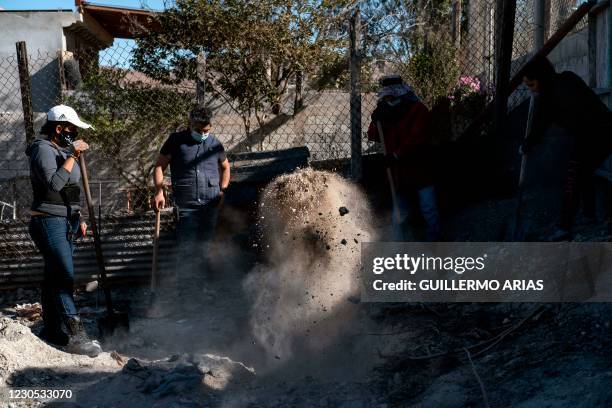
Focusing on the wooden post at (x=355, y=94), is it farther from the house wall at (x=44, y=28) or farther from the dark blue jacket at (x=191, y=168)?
the house wall at (x=44, y=28)

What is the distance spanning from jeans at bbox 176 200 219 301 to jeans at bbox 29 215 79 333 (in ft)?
3.99

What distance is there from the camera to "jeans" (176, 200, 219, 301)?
6746 mm

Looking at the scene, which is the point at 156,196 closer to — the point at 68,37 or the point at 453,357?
the point at 453,357

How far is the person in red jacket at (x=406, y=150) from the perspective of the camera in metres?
6.38

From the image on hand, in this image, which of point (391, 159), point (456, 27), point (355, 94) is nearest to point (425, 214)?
point (391, 159)

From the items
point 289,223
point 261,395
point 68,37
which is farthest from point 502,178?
point 68,37

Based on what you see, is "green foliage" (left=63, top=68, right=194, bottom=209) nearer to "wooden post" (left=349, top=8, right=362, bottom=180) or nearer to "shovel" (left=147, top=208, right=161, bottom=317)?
"shovel" (left=147, top=208, right=161, bottom=317)

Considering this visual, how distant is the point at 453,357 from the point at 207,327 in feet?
8.69

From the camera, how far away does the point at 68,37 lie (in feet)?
50.4

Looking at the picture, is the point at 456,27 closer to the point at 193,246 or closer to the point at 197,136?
the point at 197,136

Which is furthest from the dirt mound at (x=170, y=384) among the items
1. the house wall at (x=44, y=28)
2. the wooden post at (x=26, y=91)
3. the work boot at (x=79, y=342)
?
the house wall at (x=44, y=28)

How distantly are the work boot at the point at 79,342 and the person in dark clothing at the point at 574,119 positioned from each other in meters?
3.64

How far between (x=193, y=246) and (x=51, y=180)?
183 cm

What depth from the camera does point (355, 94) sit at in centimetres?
727
